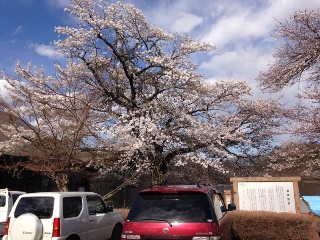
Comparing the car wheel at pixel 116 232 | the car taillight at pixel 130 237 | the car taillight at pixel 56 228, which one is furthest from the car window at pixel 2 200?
the car taillight at pixel 130 237

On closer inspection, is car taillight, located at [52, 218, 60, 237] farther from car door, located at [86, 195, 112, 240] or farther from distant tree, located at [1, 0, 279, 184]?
distant tree, located at [1, 0, 279, 184]

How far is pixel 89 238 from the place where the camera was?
28.5 ft

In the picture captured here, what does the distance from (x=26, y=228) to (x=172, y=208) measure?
3.45m

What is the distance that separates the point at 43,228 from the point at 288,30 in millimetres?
11513

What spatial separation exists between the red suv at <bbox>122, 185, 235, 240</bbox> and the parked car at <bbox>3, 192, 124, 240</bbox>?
8.17 feet

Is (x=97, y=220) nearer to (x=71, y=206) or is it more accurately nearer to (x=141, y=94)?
(x=71, y=206)

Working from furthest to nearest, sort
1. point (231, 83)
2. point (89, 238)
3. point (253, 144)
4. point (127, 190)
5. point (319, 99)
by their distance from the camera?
point (127, 190), point (253, 144), point (231, 83), point (319, 99), point (89, 238)

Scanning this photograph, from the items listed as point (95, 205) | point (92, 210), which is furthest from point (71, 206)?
point (95, 205)

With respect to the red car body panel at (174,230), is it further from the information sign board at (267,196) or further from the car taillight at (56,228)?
the information sign board at (267,196)

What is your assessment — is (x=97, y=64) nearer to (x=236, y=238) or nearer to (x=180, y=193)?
(x=236, y=238)

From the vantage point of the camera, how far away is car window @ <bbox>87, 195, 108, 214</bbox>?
9284 mm

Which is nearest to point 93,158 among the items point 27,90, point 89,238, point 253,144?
point 27,90

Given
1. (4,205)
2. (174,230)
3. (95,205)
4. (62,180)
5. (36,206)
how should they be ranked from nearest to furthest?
(174,230) < (36,206) < (95,205) < (4,205) < (62,180)

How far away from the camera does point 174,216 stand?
18.8 ft
